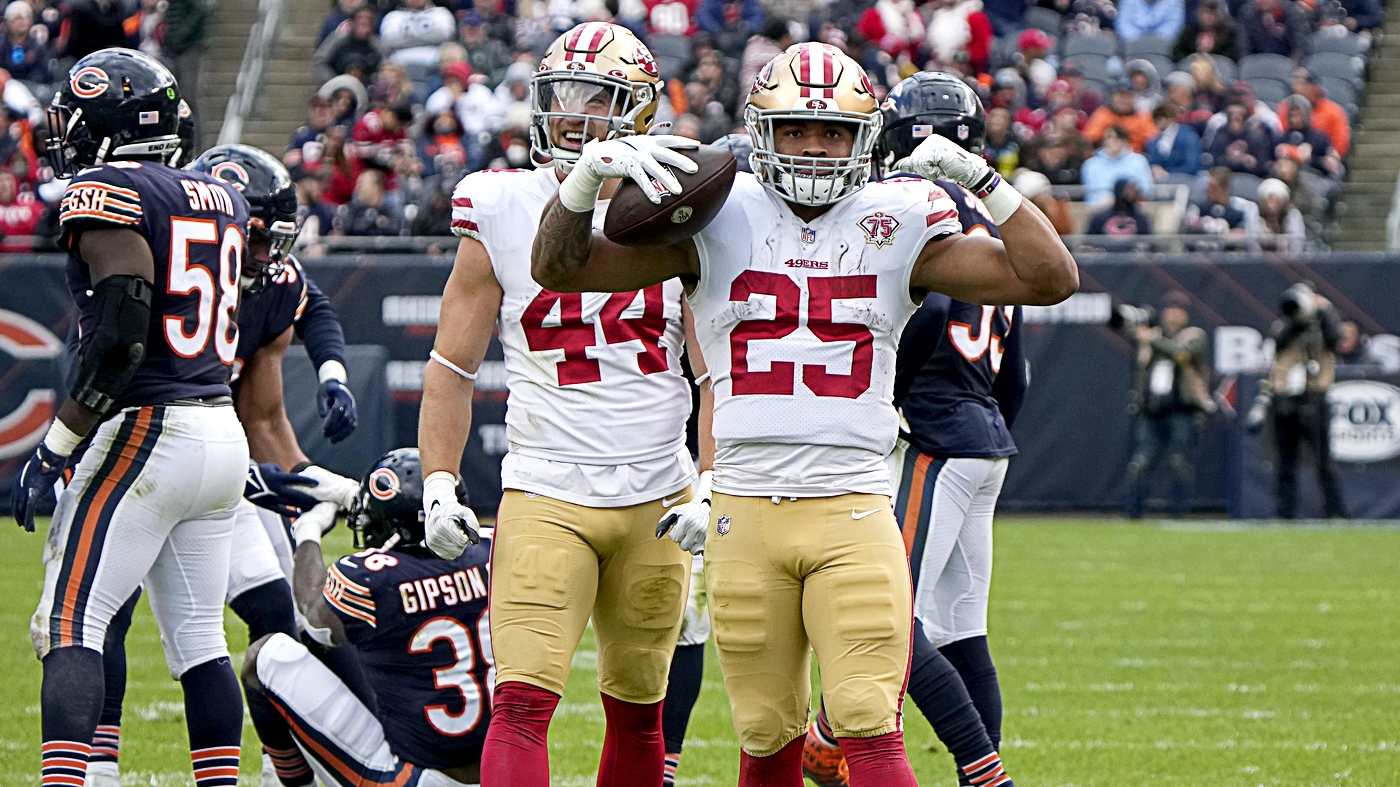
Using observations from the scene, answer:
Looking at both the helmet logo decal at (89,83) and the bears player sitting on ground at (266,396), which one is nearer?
the helmet logo decal at (89,83)

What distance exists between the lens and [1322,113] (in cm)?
1557

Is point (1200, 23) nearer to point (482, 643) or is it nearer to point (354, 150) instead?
point (354, 150)

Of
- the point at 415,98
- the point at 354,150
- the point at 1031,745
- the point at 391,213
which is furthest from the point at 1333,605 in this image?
the point at 415,98

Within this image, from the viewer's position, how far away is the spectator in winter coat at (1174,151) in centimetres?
1466

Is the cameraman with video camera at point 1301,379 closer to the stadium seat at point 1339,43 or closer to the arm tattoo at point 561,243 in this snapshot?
the stadium seat at point 1339,43

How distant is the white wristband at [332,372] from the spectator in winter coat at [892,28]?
11.1 m

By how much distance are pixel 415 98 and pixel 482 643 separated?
1210 cm

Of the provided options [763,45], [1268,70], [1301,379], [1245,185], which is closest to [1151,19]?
[1268,70]

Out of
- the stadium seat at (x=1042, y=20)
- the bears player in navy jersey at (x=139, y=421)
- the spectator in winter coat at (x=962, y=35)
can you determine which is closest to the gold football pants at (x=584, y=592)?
the bears player in navy jersey at (x=139, y=421)

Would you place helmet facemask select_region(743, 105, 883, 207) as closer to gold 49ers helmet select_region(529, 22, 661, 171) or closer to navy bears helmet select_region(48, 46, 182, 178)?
gold 49ers helmet select_region(529, 22, 661, 171)

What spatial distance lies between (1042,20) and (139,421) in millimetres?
14028

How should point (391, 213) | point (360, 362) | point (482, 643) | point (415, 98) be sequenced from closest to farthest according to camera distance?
point (482, 643) → point (360, 362) → point (391, 213) → point (415, 98)

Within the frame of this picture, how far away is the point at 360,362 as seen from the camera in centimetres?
1214

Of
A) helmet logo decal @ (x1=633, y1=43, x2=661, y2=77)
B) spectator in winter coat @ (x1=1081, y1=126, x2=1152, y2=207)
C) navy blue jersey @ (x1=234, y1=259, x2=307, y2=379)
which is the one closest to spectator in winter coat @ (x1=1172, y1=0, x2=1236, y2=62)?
spectator in winter coat @ (x1=1081, y1=126, x2=1152, y2=207)
